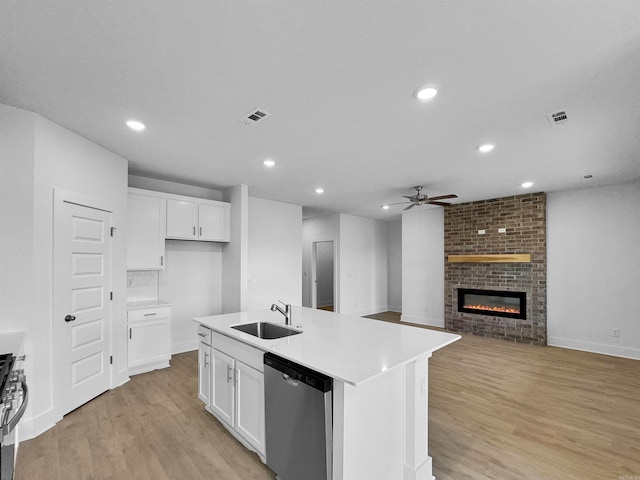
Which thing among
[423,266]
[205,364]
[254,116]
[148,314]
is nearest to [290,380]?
[205,364]

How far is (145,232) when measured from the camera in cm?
400

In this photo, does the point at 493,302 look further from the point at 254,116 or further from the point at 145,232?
the point at 145,232

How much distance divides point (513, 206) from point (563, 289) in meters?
1.60

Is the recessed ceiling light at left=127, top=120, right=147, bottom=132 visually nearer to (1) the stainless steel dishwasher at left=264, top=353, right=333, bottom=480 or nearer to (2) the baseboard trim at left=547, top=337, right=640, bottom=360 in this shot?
(1) the stainless steel dishwasher at left=264, top=353, right=333, bottom=480

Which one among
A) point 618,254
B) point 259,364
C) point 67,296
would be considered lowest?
point 259,364

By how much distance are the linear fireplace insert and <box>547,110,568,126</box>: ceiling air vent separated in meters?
3.77

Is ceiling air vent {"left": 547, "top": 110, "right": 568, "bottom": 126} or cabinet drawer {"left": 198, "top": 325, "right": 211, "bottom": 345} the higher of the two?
ceiling air vent {"left": 547, "top": 110, "right": 568, "bottom": 126}

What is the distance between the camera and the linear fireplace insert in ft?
17.8

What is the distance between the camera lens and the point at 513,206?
5.50 metres

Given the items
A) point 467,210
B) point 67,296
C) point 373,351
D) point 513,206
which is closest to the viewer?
point 373,351

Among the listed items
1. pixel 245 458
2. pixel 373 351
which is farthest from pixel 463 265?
pixel 245 458

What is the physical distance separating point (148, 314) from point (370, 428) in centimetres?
327

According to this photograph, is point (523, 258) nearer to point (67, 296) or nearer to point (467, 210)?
point (467, 210)

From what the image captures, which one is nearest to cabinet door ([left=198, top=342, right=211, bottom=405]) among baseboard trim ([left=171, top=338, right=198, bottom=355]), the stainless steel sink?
the stainless steel sink
